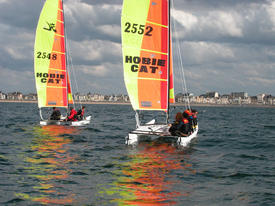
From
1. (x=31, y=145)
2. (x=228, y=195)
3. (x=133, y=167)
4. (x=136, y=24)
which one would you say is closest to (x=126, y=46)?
(x=136, y=24)

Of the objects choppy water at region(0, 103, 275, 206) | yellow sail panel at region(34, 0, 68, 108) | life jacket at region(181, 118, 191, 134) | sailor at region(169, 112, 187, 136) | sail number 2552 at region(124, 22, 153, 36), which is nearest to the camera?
choppy water at region(0, 103, 275, 206)

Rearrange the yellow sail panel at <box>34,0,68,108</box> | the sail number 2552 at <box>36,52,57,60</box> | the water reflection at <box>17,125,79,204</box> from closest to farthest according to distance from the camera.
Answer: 1. the water reflection at <box>17,125,79,204</box>
2. the yellow sail panel at <box>34,0,68,108</box>
3. the sail number 2552 at <box>36,52,57,60</box>

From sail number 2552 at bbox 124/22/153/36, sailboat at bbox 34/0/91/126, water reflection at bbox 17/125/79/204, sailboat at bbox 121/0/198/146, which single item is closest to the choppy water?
water reflection at bbox 17/125/79/204

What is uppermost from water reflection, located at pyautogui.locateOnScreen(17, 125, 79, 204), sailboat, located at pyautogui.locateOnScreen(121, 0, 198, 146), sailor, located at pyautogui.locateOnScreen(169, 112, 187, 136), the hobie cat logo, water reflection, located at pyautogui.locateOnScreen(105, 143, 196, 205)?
the hobie cat logo

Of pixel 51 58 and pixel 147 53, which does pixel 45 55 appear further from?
pixel 147 53

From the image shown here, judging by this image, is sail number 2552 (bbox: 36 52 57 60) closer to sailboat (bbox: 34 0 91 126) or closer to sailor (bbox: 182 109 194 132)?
sailboat (bbox: 34 0 91 126)

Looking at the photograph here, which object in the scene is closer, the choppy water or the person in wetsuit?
the choppy water

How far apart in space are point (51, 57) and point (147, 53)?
46.3ft

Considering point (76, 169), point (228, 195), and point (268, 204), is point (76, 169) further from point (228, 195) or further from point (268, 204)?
point (268, 204)

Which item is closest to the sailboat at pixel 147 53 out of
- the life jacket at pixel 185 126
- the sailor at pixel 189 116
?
the sailor at pixel 189 116

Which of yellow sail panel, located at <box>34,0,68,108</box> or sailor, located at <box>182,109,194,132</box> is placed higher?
yellow sail panel, located at <box>34,0,68,108</box>

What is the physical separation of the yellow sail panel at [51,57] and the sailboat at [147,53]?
1363 cm

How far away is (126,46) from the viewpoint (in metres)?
18.8

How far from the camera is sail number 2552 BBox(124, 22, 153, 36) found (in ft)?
61.7
